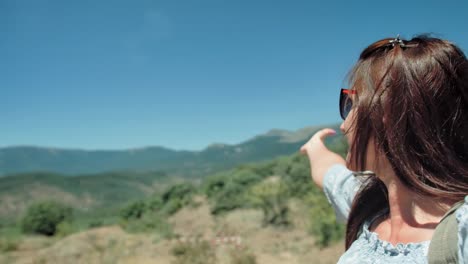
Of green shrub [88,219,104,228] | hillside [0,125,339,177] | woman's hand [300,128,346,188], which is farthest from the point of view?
hillside [0,125,339,177]

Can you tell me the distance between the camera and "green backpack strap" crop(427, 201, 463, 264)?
553 mm

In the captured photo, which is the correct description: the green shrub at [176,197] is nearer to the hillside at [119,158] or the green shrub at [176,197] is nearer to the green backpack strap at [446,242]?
the green backpack strap at [446,242]

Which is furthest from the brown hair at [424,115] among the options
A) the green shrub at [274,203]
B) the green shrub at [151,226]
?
the green shrub at [274,203]

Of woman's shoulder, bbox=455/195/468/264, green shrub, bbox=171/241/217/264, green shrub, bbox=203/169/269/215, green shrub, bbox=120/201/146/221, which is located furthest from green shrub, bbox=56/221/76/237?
woman's shoulder, bbox=455/195/468/264

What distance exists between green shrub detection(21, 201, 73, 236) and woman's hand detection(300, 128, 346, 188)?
1629 centimetres

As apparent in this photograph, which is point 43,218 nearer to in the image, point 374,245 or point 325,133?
point 325,133

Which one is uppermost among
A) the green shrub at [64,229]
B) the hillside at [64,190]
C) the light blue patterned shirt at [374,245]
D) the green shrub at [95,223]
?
the light blue patterned shirt at [374,245]

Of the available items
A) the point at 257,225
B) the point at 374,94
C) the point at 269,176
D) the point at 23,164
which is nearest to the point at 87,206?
the point at 269,176

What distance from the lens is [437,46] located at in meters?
0.74

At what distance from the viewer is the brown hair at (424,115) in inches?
27.7

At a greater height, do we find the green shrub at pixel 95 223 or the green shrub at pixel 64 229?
the green shrub at pixel 64 229

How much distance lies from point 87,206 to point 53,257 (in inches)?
1253

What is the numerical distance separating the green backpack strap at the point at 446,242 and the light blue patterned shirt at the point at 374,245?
0.09ft

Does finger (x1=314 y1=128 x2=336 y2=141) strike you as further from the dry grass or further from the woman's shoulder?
the dry grass
